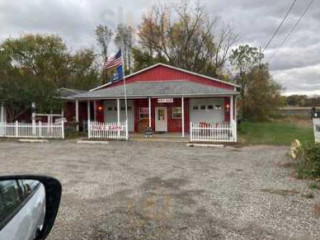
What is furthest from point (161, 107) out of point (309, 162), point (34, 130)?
point (309, 162)

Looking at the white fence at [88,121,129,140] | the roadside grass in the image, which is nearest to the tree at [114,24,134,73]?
the white fence at [88,121,129,140]

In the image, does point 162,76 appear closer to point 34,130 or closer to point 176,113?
point 176,113

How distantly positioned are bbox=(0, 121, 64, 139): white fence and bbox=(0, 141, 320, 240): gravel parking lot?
7172 mm

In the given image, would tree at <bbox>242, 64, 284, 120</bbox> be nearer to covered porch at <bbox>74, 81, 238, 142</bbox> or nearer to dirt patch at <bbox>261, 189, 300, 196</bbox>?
covered porch at <bbox>74, 81, 238, 142</bbox>

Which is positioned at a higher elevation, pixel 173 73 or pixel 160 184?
A: pixel 173 73

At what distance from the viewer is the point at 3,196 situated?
2.04 m

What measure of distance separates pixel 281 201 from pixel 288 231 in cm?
174

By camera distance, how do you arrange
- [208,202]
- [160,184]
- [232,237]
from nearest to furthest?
[232,237], [208,202], [160,184]

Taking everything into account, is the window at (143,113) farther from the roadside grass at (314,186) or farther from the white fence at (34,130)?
the roadside grass at (314,186)

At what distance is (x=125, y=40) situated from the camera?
163ft

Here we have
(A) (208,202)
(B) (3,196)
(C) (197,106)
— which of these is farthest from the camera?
(C) (197,106)

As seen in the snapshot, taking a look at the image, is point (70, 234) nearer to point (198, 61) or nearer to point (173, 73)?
point (173, 73)

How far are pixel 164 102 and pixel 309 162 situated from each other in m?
13.3

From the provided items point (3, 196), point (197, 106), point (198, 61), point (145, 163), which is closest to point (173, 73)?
point (197, 106)
